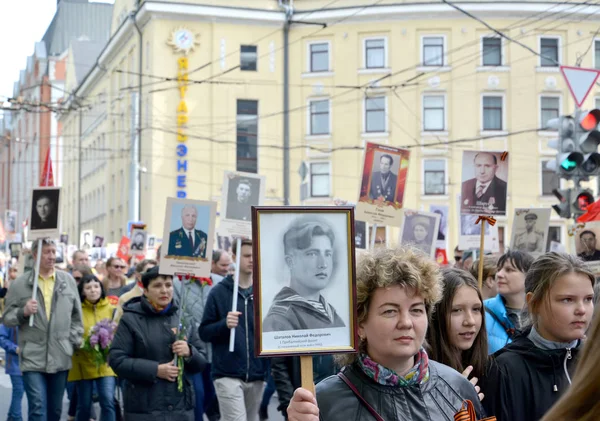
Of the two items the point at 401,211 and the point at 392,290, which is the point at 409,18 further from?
the point at 392,290

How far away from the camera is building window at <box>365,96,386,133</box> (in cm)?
4578

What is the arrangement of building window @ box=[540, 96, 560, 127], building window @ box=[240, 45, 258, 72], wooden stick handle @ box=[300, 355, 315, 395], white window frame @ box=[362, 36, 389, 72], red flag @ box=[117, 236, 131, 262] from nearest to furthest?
wooden stick handle @ box=[300, 355, 315, 395] < red flag @ box=[117, 236, 131, 262] < building window @ box=[540, 96, 560, 127] < white window frame @ box=[362, 36, 389, 72] < building window @ box=[240, 45, 258, 72]

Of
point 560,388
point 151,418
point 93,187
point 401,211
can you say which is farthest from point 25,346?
point 93,187

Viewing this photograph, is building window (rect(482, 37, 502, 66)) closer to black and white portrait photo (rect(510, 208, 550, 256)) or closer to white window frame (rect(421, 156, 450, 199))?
white window frame (rect(421, 156, 450, 199))

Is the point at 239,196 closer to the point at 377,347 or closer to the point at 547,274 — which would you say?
the point at 547,274

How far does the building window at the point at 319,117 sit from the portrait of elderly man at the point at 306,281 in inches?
1674

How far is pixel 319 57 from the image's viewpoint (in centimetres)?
4678

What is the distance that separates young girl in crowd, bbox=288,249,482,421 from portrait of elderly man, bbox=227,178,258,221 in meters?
7.25

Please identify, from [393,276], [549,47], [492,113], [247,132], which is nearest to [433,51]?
[492,113]

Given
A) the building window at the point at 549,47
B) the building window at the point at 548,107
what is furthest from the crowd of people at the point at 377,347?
the building window at the point at 549,47

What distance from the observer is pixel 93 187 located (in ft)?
205

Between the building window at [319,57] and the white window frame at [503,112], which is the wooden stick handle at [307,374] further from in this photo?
the building window at [319,57]

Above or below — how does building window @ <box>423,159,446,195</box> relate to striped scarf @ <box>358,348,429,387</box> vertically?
above

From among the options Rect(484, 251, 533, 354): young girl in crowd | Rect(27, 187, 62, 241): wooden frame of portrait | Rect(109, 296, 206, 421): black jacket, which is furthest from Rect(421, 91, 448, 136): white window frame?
Rect(484, 251, 533, 354): young girl in crowd
